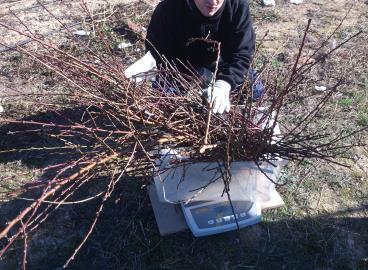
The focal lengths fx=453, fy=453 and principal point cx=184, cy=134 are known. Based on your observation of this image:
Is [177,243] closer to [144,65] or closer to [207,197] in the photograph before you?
[207,197]

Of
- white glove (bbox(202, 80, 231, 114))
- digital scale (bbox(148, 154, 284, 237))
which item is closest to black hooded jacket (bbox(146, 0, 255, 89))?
white glove (bbox(202, 80, 231, 114))

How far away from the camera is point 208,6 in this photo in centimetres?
204

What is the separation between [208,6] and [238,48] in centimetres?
33

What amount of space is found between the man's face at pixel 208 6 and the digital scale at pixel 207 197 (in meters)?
0.74

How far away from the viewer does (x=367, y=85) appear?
282 cm

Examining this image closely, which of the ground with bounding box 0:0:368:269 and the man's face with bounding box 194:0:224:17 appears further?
the man's face with bounding box 194:0:224:17

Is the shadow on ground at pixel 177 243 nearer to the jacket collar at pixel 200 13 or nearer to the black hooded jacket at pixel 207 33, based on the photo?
the black hooded jacket at pixel 207 33

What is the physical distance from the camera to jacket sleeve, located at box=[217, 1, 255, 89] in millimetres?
2189

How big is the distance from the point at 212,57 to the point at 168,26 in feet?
0.95

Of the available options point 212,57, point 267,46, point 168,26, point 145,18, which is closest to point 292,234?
point 212,57

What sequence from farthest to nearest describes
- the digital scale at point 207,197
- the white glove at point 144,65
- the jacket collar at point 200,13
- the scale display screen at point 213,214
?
the white glove at point 144,65, the jacket collar at point 200,13, the scale display screen at point 213,214, the digital scale at point 207,197

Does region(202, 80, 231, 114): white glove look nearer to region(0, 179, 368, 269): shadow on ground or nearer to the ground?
the ground

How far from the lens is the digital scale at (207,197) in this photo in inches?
66.8

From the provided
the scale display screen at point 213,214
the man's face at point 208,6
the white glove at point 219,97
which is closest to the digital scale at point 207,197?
the scale display screen at point 213,214
